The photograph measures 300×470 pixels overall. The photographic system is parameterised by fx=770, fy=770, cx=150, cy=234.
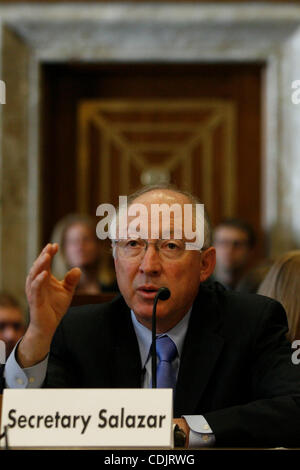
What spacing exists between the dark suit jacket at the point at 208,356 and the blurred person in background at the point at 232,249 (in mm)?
872

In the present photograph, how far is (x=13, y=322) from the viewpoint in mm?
3010

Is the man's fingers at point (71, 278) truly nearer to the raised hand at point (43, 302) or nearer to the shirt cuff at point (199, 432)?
the raised hand at point (43, 302)

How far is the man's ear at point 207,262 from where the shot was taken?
1.88 meters

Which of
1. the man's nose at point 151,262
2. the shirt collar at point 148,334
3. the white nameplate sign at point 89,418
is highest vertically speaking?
the man's nose at point 151,262

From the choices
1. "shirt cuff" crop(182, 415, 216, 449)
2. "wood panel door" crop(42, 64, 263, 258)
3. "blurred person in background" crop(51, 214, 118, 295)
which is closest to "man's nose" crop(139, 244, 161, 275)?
"shirt cuff" crop(182, 415, 216, 449)

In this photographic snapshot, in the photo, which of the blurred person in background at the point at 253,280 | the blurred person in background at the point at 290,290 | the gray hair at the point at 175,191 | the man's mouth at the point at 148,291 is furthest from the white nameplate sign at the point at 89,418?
the blurred person in background at the point at 253,280

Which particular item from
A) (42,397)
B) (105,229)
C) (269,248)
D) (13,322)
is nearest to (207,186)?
(269,248)

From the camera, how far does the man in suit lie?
165cm

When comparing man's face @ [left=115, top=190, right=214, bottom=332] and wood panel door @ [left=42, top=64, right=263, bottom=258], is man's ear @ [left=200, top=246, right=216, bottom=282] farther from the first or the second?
wood panel door @ [left=42, top=64, right=263, bottom=258]

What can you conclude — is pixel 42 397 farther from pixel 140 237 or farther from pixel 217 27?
pixel 217 27

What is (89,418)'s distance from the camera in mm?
1381

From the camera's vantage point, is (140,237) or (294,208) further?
(294,208)

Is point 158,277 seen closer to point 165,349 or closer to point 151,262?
point 151,262
